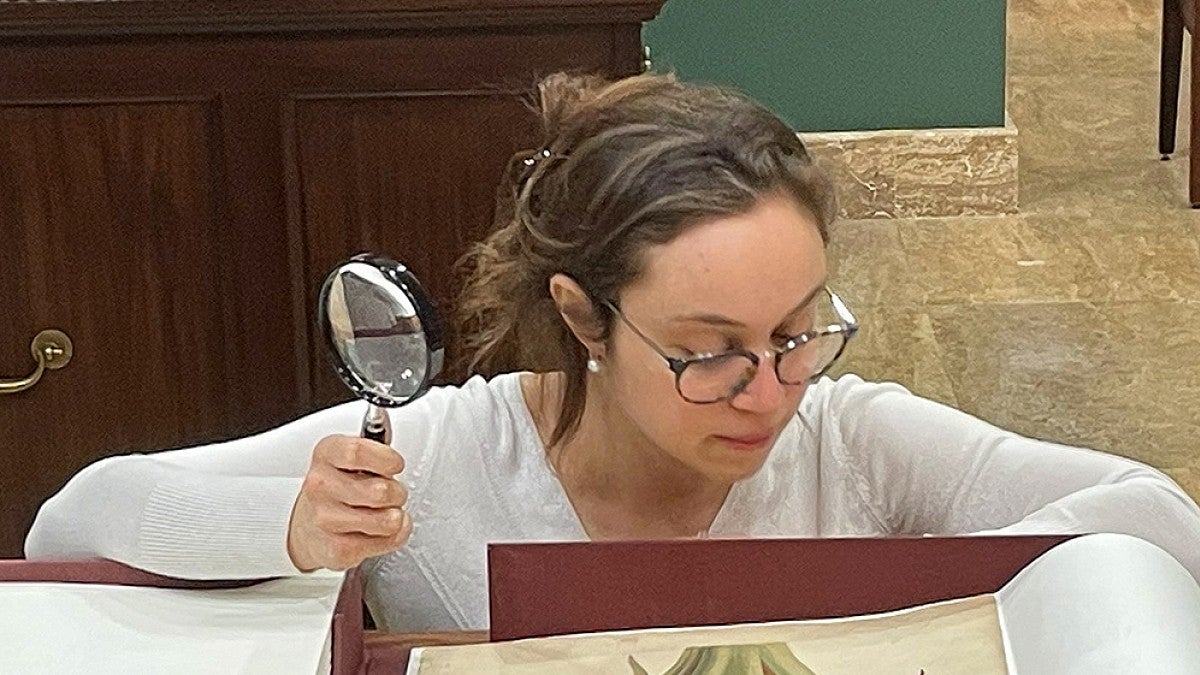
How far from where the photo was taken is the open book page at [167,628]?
34.3 inches

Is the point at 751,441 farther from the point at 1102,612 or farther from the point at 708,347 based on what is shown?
the point at 1102,612

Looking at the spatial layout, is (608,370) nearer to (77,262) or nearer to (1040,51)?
(77,262)

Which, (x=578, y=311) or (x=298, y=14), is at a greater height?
(x=298, y=14)

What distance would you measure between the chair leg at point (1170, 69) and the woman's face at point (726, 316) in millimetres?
2792

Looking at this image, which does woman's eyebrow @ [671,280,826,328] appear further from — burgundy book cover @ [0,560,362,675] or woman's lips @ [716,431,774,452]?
burgundy book cover @ [0,560,362,675]

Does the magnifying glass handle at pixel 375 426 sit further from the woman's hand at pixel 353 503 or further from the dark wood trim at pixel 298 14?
the dark wood trim at pixel 298 14

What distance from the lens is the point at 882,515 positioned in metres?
1.33

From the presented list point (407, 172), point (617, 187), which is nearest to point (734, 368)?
point (617, 187)

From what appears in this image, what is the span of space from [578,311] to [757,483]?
0.20m

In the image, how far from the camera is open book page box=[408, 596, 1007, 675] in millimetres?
877

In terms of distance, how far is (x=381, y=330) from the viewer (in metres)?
0.83

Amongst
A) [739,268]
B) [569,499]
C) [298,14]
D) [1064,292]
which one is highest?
[298,14]

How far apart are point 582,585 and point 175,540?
23 centimetres

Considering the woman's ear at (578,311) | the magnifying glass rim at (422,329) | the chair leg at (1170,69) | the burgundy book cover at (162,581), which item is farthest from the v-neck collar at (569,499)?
the chair leg at (1170,69)
